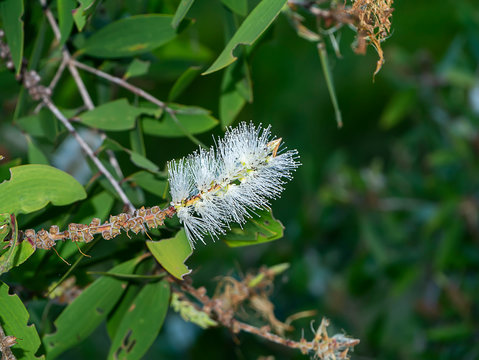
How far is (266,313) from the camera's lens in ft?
3.29

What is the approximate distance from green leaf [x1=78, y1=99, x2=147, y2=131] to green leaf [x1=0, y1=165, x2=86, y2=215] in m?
0.23

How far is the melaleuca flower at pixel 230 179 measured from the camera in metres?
0.69

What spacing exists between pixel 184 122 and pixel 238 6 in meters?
0.27

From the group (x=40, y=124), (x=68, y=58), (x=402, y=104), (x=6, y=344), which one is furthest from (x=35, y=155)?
(x=402, y=104)

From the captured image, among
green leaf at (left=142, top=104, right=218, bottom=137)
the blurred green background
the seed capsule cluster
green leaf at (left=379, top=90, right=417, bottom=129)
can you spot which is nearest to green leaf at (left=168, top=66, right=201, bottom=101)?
green leaf at (left=142, top=104, right=218, bottom=137)

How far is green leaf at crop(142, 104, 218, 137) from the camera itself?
104 centimetres

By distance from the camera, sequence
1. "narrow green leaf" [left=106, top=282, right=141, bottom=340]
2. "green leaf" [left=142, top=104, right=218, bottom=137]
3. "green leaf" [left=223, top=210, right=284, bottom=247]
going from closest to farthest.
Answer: "green leaf" [left=223, top=210, right=284, bottom=247]
"narrow green leaf" [left=106, top=282, right=141, bottom=340]
"green leaf" [left=142, top=104, right=218, bottom=137]

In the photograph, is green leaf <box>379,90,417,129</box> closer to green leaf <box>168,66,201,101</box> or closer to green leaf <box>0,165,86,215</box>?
green leaf <box>168,66,201,101</box>

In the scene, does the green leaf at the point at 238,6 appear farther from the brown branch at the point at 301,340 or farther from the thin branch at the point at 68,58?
the brown branch at the point at 301,340

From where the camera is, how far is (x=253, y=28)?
709 mm

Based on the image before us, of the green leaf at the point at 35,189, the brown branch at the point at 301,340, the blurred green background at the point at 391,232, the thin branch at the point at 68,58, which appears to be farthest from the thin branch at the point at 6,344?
the blurred green background at the point at 391,232

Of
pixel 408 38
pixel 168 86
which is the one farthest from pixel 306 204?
pixel 408 38

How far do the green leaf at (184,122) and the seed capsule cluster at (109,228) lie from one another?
354 mm

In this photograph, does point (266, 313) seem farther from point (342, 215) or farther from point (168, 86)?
point (168, 86)
